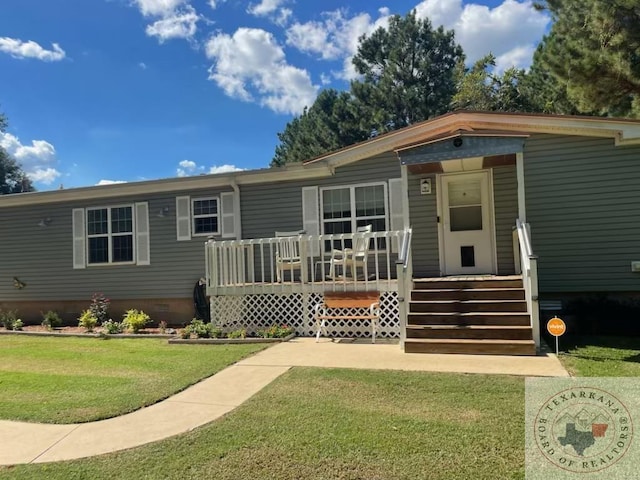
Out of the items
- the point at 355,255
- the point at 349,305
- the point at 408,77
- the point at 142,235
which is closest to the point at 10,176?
the point at 408,77

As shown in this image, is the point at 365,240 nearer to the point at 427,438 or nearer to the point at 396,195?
the point at 396,195

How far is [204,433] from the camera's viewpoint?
357 cm

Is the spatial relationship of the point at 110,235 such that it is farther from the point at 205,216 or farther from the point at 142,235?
the point at 205,216

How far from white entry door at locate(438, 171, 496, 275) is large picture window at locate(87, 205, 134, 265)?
292 inches

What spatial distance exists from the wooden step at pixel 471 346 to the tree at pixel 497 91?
17744 mm

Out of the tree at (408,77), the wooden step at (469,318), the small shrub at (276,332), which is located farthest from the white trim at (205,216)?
the tree at (408,77)

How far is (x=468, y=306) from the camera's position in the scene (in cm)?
673

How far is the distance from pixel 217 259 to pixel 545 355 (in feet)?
19.2

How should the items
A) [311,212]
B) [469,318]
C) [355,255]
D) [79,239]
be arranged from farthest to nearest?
[79,239], [311,212], [355,255], [469,318]

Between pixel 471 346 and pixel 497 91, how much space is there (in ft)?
62.3

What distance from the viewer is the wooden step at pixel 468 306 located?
650 cm

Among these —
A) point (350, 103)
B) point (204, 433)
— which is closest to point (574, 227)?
point (204, 433)

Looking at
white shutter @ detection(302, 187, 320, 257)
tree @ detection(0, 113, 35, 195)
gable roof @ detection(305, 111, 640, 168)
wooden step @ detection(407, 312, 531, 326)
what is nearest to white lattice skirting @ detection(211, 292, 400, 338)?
wooden step @ detection(407, 312, 531, 326)

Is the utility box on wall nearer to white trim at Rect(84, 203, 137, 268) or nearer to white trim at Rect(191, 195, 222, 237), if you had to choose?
white trim at Rect(191, 195, 222, 237)
